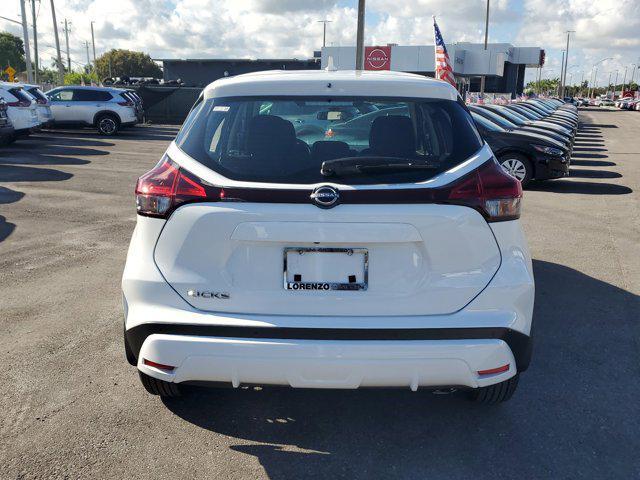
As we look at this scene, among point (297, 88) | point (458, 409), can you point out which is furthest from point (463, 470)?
point (297, 88)

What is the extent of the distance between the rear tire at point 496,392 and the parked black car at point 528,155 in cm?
895

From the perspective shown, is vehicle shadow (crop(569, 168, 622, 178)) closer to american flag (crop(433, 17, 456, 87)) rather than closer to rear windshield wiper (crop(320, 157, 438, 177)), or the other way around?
american flag (crop(433, 17, 456, 87))

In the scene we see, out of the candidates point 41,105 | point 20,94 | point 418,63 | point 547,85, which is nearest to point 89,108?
point 41,105

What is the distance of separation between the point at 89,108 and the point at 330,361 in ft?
73.7

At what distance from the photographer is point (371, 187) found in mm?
2672

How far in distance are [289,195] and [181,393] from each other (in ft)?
4.66

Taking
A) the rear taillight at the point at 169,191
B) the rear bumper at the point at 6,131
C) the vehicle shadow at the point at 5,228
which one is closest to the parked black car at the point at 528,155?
the vehicle shadow at the point at 5,228

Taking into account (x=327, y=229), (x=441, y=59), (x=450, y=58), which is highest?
(x=450, y=58)

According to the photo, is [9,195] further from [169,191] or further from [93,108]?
[93,108]

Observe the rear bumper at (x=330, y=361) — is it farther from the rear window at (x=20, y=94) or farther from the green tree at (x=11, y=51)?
the green tree at (x=11, y=51)

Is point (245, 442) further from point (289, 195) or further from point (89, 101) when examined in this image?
point (89, 101)

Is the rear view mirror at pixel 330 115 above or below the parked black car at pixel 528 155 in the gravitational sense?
above

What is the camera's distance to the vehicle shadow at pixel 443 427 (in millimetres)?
2967

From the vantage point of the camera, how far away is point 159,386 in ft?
10.6
